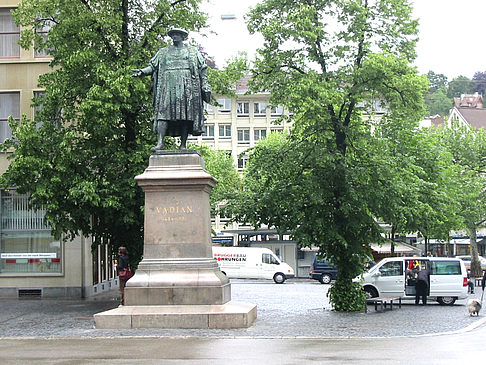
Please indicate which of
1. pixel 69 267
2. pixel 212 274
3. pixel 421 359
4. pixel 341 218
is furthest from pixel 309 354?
pixel 69 267

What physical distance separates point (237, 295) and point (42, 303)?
842 cm

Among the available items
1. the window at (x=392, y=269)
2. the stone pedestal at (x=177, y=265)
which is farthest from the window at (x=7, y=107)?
the window at (x=392, y=269)

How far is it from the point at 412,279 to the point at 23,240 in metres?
14.5

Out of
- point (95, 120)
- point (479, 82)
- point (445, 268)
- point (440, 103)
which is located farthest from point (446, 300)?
point (479, 82)

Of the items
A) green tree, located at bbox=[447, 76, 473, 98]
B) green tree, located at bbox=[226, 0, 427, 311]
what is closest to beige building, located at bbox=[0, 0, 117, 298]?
green tree, located at bbox=[226, 0, 427, 311]

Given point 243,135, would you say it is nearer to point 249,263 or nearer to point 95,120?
point 249,263

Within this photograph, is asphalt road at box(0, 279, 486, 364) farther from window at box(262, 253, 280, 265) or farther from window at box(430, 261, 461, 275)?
window at box(262, 253, 280, 265)

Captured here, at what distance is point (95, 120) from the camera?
20.9 meters

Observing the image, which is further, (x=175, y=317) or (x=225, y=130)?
(x=225, y=130)

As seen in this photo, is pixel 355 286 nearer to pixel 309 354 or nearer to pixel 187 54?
pixel 187 54

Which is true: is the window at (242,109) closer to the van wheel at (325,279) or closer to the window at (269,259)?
the window at (269,259)

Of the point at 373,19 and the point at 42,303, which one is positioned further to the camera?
the point at 42,303

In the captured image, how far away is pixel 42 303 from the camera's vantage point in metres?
25.8

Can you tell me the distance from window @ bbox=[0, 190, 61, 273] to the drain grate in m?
0.75
